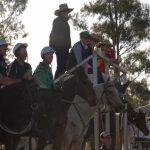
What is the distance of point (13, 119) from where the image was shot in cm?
1170

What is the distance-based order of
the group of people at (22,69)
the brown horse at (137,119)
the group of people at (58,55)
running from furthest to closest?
1. the brown horse at (137,119)
2. the group of people at (58,55)
3. the group of people at (22,69)

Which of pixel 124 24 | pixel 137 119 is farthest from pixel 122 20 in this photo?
pixel 137 119

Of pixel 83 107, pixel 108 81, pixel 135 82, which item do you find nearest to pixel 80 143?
pixel 83 107

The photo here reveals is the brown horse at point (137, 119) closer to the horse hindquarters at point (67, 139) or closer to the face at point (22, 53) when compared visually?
the horse hindquarters at point (67, 139)

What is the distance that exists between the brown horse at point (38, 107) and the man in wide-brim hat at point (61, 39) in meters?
2.15

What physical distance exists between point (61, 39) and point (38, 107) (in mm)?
3815

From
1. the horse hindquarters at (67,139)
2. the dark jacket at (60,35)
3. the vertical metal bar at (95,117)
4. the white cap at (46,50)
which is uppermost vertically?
the dark jacket at (60,35)

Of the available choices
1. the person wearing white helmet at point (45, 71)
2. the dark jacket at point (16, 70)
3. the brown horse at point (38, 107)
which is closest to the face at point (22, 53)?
the dark jacket at point (16, 70)

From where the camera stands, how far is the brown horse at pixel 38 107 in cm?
1164

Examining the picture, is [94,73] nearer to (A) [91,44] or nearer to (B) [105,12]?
(A) [91,44]

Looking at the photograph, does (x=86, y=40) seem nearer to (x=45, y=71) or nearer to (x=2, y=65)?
(x=45, y=71)

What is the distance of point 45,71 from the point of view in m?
12.9

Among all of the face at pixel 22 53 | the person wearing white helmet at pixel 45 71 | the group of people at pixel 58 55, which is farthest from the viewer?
the person wearing white helmet at pixel 45 71

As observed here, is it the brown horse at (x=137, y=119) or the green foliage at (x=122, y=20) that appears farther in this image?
the green foliage at (x=122, y=20)
